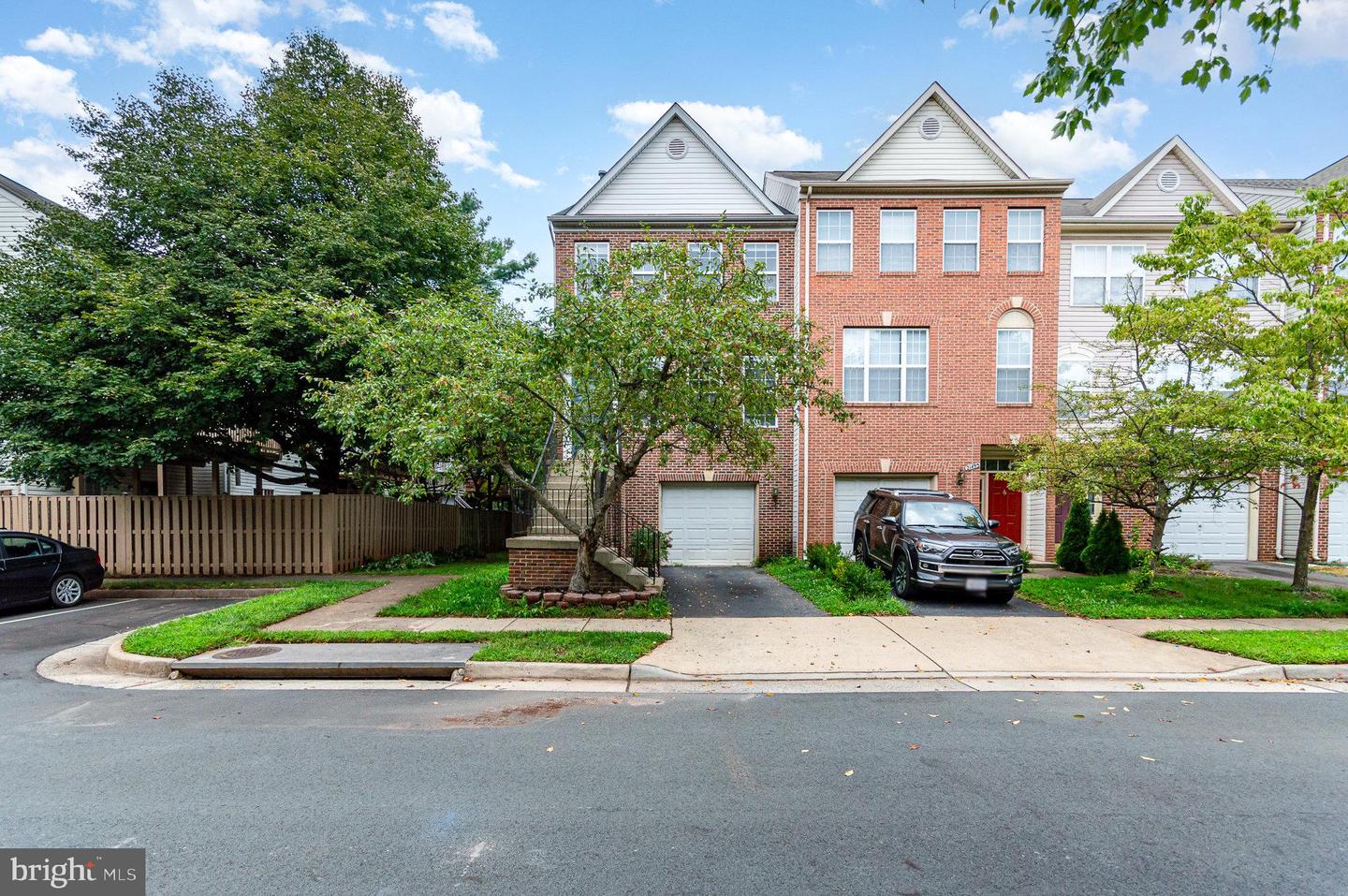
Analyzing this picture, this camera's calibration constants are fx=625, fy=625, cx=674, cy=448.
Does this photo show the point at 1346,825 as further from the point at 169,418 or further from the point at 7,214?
the point at 7,214

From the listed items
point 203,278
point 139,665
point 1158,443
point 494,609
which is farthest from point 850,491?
point 203,278

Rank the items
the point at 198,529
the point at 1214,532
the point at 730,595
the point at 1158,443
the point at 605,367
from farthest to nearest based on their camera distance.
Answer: the point at 1214,532
the point at 198,529
the point at 730,595
the point at 1158,443
the point at 605,367

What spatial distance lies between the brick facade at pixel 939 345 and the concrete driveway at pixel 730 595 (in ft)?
10.2

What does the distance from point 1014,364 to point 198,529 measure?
19306 mm

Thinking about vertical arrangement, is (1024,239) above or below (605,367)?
above

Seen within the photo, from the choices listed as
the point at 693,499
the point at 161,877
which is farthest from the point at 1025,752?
the point at 693,499

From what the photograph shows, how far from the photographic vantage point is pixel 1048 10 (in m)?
4.57

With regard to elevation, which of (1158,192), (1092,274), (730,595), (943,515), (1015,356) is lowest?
(730,595)

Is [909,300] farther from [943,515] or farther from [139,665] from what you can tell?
[139,665]

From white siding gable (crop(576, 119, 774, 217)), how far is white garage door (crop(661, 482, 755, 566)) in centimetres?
725

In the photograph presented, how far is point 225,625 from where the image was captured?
26.6 ft

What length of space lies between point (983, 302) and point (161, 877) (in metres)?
17.3

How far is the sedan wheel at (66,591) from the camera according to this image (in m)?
10.5

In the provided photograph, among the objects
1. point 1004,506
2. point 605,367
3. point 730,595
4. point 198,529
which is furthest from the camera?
point 1004,506
